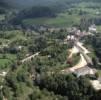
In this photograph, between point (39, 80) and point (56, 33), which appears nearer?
point (39, 80)

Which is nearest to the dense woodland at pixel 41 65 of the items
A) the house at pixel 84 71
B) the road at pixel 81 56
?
the road at pixel 81 56

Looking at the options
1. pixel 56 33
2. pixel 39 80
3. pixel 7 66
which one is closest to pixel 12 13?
pixel 56 33

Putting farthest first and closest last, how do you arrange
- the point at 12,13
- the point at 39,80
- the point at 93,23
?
the point at 12,13 → the point at 93,23 → the point at 39,80

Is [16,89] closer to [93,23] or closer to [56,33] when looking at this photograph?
[56,33]

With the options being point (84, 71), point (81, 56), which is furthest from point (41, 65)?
point (81, 56)

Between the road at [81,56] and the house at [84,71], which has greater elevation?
the house at [84,71]

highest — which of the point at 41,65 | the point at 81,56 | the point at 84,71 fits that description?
the point at 41,65

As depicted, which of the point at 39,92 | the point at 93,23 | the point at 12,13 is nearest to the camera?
the point at 39,92

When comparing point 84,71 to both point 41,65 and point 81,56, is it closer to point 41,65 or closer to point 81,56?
point 41,65

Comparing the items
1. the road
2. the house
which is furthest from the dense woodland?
the house

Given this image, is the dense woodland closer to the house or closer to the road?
the road

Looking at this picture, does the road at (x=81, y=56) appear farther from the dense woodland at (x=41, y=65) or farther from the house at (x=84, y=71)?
the house at (x=84, y=71)
